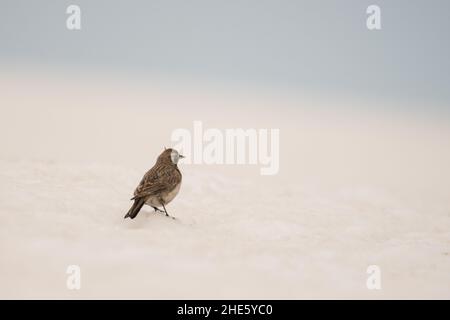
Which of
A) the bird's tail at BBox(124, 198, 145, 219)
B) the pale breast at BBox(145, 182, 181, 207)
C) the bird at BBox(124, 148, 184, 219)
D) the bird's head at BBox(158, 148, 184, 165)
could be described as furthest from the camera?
the bird's head at BBox(158, 148, 184, 165)

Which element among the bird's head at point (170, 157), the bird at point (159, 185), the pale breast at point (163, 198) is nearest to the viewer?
the bird at point (159, 185)

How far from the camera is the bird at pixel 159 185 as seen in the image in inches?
347

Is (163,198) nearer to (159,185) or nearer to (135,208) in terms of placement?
(159,185)

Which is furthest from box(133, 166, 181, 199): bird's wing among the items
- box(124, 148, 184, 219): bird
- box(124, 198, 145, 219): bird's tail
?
box(124, 198, 145, 219): bird's tail

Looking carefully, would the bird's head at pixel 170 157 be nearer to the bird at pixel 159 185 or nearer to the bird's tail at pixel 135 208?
the bird at pixel 159 185

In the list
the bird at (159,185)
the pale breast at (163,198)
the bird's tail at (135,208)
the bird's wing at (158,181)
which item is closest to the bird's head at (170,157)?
the bird at (159,185)

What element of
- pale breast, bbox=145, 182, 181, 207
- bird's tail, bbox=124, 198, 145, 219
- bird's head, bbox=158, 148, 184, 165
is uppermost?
bird's head, bbox=158, 148, 184, 165

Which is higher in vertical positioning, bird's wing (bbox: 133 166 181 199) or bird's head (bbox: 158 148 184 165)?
bird's head (bbox: 158 148 184 165)

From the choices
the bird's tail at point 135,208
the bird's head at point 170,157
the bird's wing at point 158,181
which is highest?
the bird's head at point 170,157

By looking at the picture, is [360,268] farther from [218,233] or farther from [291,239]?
[218,233]

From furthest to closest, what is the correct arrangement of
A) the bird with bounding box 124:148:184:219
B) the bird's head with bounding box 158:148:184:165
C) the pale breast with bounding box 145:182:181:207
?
the bird's head with bounding box 158:148:184:165, the pale breast with bounding box 145:182:181:207, the bird with bounding box 124:148:184:219

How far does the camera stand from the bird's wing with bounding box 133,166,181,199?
8844mm

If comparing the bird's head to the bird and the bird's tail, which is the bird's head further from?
the bird's tail
